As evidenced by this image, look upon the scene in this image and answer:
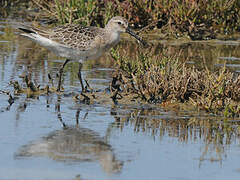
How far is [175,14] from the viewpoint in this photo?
652 inches

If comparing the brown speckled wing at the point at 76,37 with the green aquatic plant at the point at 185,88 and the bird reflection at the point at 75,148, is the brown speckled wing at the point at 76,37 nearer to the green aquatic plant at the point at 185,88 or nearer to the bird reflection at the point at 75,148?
the green aquatic plant at the point at 185,88

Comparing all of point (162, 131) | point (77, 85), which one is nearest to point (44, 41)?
point (77, 85)

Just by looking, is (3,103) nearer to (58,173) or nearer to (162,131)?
(162,131)

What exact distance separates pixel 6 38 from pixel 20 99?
6.60 metres

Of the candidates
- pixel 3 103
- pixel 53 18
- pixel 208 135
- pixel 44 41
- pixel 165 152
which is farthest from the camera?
pixel 53 18

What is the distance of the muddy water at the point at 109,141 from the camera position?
6.49 metres

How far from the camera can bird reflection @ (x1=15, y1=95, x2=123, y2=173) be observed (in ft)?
22.3

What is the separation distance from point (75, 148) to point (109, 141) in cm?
53

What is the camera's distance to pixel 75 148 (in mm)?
7219

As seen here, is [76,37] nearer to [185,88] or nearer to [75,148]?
[185,88]

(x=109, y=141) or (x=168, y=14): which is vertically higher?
(x=168, y=14)

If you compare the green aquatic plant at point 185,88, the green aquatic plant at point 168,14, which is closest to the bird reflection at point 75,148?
the green aquatic plant at point 185,88

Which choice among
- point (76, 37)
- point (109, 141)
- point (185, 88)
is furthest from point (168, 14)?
point (109, 141)

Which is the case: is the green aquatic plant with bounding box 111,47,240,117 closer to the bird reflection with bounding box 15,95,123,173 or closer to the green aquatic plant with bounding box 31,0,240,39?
the bird reflection with bounding box 15,95,123,173
